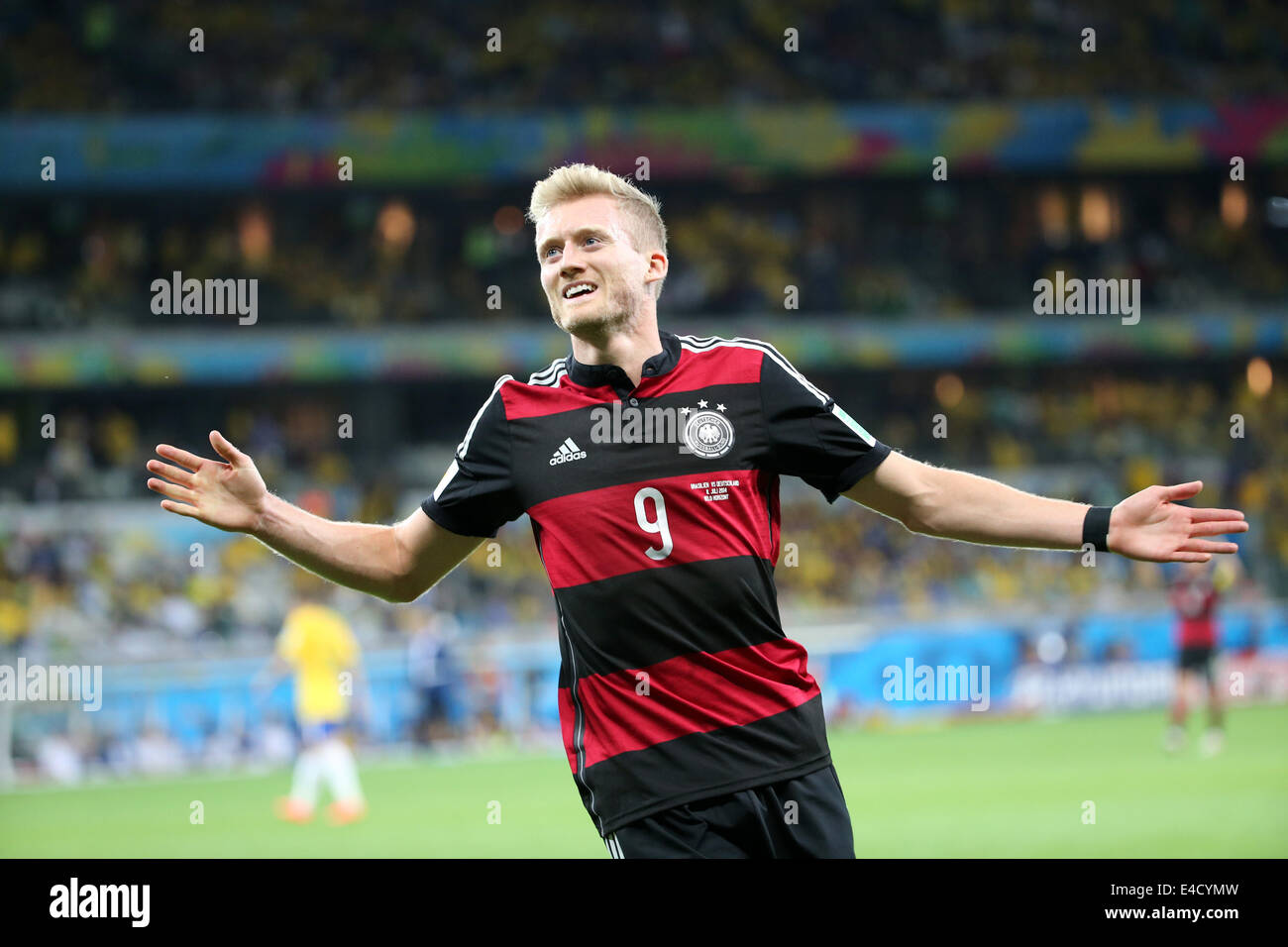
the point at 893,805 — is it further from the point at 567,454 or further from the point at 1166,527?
the point at 567,454

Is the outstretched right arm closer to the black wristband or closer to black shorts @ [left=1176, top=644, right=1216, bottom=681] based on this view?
the black wristband

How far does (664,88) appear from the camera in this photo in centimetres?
2673

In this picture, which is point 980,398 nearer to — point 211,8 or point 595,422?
point 211,8

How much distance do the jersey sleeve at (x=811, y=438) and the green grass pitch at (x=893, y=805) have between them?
6.81 metres

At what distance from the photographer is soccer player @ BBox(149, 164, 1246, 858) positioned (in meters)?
3.78

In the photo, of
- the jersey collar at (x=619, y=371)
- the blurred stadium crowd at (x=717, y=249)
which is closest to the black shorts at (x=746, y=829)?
the jersey collar at (x=619, y=371)

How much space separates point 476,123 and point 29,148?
702 cm

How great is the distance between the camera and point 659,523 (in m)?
3.82

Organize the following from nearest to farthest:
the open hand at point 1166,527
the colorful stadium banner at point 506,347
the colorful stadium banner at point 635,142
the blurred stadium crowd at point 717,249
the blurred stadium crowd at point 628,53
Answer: the open hand at point 1166,527 → the colorful stadium banner at point 506,347 → the colorful stadium banner at point 635,142 → the blurred stadium crowd at point 717,249 → the blurred stadium crowd at point 628,53

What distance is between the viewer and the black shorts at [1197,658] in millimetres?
15438

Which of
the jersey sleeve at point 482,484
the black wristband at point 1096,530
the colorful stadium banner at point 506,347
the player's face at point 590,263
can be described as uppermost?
the colorful stadium banner at point 506,347

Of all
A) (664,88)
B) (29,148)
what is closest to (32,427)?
(29,148)

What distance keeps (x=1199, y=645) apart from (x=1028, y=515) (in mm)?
12523

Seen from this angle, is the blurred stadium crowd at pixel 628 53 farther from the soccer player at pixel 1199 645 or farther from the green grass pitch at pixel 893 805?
the soccer player at pixel 1199 645
